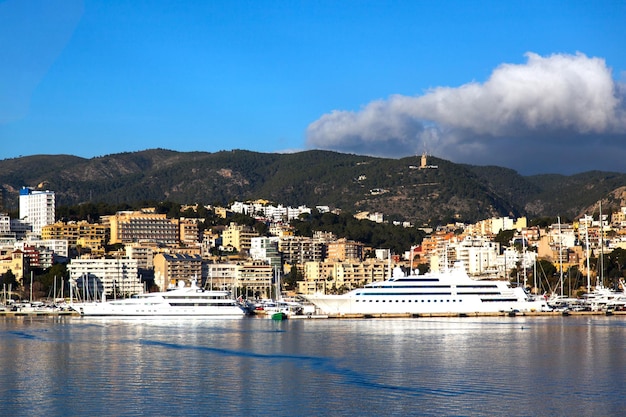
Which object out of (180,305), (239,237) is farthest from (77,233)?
(180,305)

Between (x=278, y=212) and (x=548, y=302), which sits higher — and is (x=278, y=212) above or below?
above

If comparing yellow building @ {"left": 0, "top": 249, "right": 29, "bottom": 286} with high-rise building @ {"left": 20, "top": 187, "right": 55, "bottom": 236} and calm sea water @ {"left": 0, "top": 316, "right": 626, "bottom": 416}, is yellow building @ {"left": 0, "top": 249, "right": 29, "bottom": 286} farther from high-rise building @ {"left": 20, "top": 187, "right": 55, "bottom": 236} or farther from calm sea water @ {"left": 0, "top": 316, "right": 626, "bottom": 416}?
calm sea water @ {"left": 0, "top": 316, "right": 626, "bottom": 416}

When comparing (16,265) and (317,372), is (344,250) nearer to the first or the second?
(16,265)

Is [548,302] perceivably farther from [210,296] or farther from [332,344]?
[332,344]

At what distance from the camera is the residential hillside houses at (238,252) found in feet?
407

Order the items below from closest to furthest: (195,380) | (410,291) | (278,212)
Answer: (195,380)
(410,291)
(278,212)

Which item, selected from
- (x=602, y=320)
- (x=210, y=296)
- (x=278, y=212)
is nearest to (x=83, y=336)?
(x=210, y=296)

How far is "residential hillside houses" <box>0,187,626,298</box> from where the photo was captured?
124 meters

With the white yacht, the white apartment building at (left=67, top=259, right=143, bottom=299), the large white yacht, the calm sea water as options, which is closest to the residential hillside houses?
the white apartment building at (left=67, top=259, right=143, bottom=299)

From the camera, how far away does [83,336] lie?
6134 centimetres

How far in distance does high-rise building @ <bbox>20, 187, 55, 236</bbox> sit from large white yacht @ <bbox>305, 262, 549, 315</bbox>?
89.2 metres

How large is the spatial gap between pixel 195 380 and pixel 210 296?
145ft

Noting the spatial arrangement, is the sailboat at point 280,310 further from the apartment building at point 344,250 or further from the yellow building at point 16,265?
the apartment building at point 344,250

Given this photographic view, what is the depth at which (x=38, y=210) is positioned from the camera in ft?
541
